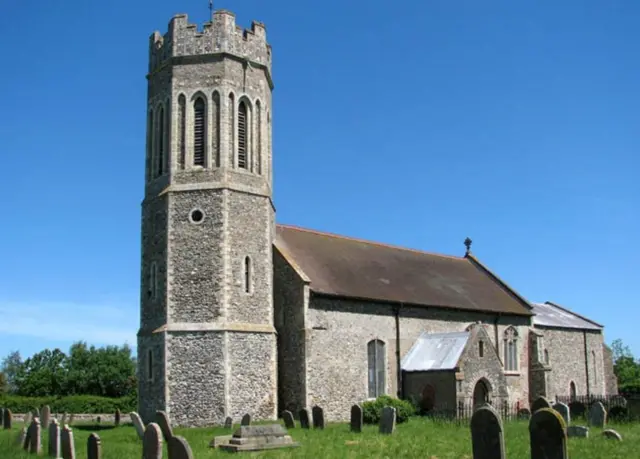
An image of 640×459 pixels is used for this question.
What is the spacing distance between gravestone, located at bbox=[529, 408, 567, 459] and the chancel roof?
53.8 feet

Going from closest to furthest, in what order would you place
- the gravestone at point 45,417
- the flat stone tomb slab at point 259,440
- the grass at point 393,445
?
1. the grass at point 393,445
2. the flat stone tomb slab at point 259,440
3. the gravestone at point 45,417

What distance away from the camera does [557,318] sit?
134 feet

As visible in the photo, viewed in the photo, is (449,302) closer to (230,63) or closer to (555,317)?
(555,317)

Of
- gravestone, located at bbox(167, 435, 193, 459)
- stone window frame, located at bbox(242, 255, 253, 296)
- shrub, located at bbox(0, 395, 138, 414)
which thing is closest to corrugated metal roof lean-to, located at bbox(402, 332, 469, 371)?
stone window frame, located at bbox(242, 255, 253, 296)

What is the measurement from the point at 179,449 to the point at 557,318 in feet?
109

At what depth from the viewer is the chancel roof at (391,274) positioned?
96.7 feet

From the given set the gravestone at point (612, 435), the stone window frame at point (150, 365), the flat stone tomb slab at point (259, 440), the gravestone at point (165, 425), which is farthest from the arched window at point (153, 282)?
the gravestone at point (612, 435)

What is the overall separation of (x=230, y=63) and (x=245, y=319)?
9.75 m

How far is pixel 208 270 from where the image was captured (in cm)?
2572

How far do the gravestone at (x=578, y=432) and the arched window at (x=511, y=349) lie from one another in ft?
55.5

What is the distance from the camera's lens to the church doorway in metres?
29.1

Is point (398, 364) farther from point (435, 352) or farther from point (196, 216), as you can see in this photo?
point (196, 216)

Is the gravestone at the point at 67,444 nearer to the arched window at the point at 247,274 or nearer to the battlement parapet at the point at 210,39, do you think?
the arched window at the point at 247,274

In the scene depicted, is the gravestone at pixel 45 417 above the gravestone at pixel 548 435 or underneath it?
underneath
